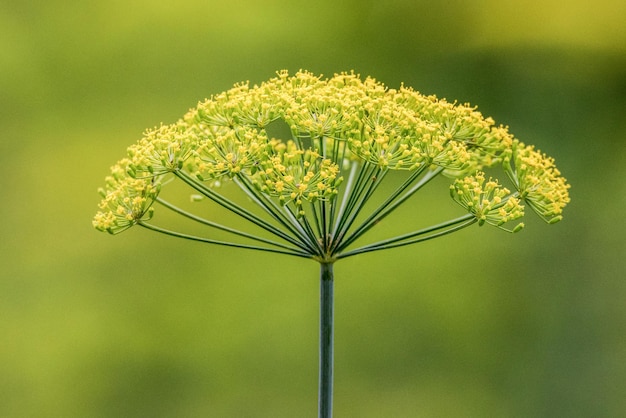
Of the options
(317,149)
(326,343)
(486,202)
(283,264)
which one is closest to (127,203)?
Result: (317,149)

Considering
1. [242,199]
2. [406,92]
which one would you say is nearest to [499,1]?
[242,199]

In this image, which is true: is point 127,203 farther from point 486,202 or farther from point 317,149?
point 486,202

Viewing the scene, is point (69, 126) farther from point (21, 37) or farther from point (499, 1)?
point (499, 1)

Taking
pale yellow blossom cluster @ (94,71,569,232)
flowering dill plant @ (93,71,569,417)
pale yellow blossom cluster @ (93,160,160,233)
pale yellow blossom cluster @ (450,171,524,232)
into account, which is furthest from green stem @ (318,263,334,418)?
pale yellow blossom cluster @ (93,160,160,233)

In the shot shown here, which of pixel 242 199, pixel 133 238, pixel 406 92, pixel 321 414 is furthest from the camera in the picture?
pixel 242 199

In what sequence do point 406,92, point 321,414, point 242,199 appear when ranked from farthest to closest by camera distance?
point 242,199, point 406,92, point 321,414

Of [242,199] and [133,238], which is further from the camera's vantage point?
[242,199]
